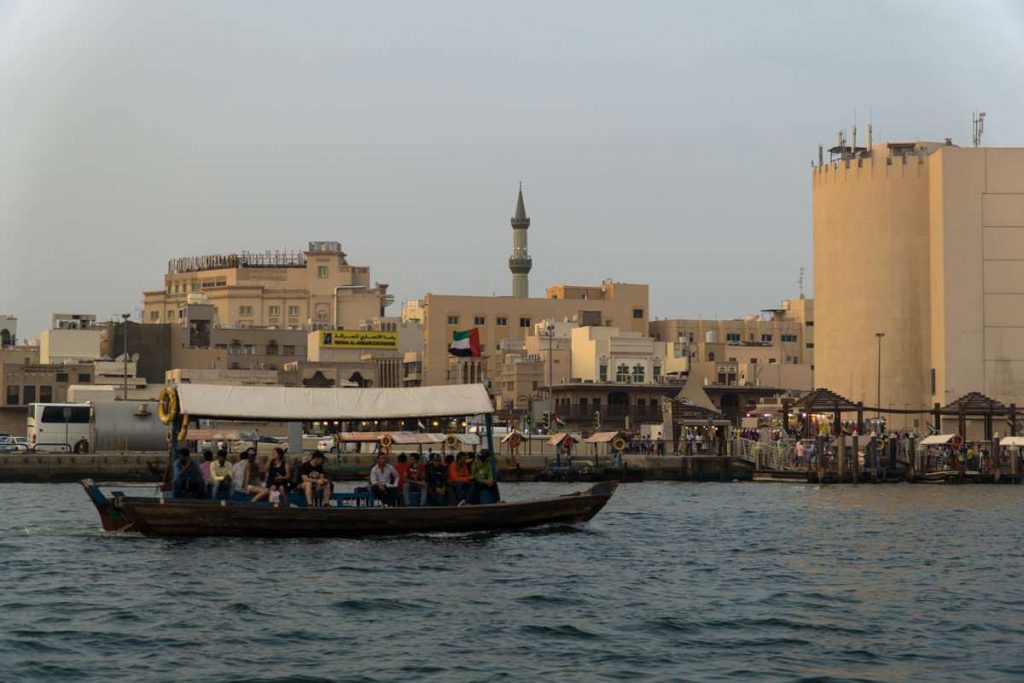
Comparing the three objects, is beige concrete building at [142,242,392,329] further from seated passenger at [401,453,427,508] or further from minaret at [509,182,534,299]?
seated passenger at [401,453,427,508]

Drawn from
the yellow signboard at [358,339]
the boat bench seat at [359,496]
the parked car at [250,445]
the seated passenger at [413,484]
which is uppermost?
the yellow signboard at [358,339]

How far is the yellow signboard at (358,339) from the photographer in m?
145

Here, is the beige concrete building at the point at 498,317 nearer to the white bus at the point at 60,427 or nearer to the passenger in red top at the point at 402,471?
the white bus at the point at 60,427

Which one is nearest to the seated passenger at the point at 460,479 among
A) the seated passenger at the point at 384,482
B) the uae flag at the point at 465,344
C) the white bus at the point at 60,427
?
the seated passenger at the point at 384,482

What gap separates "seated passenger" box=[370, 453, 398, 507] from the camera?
120ft

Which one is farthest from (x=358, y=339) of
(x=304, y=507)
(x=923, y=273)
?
(x=304, y=507)

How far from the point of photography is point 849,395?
10662 cm

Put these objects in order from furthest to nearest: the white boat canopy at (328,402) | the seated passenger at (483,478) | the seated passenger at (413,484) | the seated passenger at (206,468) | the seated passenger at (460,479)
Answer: the seated passenger at (483,478), the seated passenger at (460,479), the seated passenger at (413,484), the white boat canopy at (328,402), the seated passenger at (206,468)

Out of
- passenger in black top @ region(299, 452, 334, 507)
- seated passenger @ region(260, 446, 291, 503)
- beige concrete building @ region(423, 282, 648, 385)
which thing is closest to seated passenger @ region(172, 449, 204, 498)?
seated passenger @ region(260, 446, 291, 503)

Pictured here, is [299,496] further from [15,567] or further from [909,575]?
[909,575]

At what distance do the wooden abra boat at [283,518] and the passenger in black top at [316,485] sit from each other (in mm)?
760

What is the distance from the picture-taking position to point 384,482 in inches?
1446

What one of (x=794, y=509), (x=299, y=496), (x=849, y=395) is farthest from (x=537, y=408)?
(x=299, y=496)

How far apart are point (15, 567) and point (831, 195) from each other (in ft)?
277
